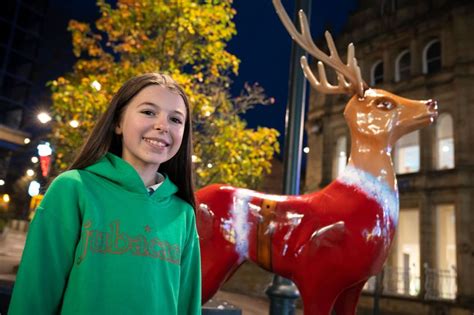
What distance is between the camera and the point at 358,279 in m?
2.65

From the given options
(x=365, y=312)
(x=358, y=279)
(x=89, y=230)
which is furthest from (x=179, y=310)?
(x=365, y=312)

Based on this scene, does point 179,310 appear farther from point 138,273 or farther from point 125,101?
point 125,101

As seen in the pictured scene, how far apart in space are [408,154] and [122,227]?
16326mm

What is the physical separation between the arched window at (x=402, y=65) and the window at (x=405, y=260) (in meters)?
5.42

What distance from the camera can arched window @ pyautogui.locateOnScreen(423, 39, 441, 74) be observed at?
52.3 ft

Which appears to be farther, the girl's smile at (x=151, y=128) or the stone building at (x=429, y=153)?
the stone building at (x=429, y=153)

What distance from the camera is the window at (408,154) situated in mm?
15914

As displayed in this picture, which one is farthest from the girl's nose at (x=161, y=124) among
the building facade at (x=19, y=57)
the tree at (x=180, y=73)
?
the building facade at (x=19, y=57)

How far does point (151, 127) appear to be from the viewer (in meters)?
1.61

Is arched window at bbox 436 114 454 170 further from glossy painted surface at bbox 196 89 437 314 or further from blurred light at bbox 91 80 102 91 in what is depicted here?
glossy painted surface at bbox 196 89 437 314

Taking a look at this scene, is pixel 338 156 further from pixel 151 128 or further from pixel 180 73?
pixel 151 128

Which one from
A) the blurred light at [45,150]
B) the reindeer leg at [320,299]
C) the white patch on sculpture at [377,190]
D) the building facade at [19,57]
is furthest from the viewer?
the building facade at [19,57]

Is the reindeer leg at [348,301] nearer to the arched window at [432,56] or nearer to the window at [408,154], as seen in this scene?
the window at [408,154]

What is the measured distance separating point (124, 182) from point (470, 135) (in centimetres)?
1452
